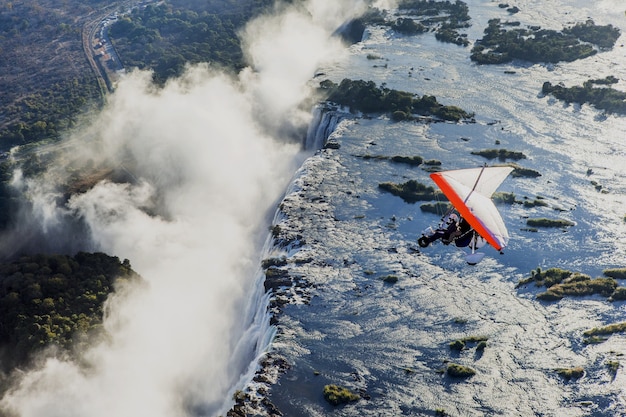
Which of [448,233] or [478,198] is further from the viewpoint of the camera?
[448,233]

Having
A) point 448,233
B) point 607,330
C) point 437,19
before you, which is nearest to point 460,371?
point 448,233

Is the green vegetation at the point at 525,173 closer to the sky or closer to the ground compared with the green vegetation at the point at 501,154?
closer to the ground

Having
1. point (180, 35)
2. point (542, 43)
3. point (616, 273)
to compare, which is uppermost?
point (180, 35)

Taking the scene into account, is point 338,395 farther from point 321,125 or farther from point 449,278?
point 321,125

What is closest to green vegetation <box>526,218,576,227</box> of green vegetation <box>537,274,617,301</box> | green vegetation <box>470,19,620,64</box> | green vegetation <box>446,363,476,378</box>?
green vegetation <box>537,274,617,301</box>

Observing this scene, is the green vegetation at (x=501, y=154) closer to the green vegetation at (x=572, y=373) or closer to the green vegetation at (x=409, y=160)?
the green vegetation at (x=409, y=160)

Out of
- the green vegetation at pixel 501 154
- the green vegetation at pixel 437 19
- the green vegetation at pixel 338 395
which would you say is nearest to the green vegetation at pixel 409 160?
the green vegetation at pixel 501 154
